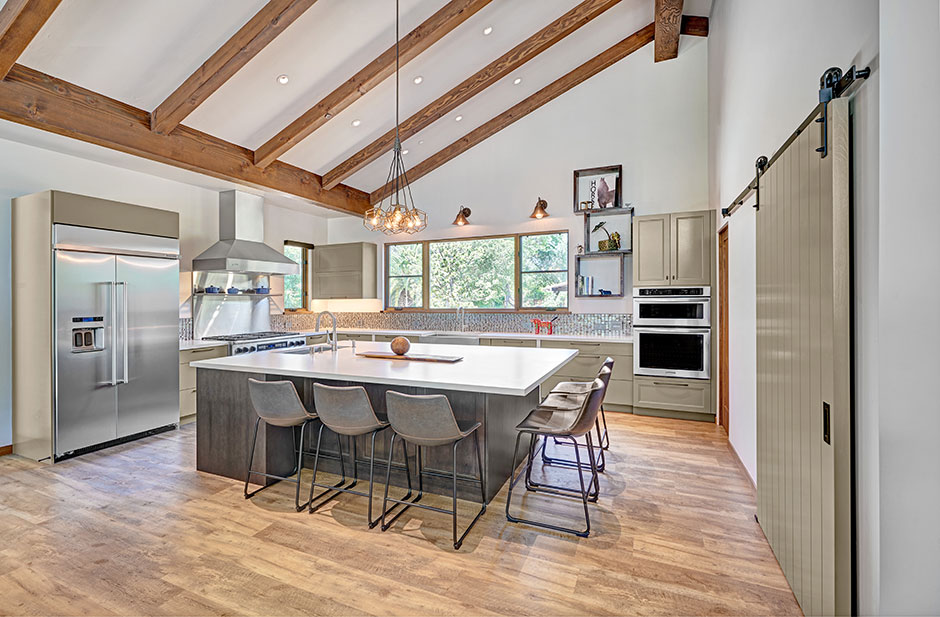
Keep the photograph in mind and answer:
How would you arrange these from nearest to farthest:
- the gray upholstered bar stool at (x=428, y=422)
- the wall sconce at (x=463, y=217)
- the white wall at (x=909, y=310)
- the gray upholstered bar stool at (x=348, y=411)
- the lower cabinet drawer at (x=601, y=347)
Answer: the white wall at (x=909, y=310), the gray upholstered bar stool at (x=428, y=422), the gray upholstered bar stool at (x=348, y=411), the lower cabinet drawer at (x=601, y=347), the wall sconce at (x=463, y=217)

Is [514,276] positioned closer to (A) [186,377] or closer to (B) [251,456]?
(A) [186,377]

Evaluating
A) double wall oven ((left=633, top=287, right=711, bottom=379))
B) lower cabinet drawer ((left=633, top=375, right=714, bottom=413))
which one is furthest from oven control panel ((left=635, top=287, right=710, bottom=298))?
lower cabinet drawer ((left=633, top=375, right=714, bottom=413))

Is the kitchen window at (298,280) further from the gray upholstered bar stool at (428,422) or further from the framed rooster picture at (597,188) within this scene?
the gray upholstered bar stool at (428,422)

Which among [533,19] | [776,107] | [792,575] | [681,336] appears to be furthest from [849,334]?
[533,19]

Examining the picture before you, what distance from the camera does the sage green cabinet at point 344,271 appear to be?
284 inches

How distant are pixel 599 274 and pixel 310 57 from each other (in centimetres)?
401

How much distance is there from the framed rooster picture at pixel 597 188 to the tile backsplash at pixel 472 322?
139 centimetres

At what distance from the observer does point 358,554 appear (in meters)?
2.40

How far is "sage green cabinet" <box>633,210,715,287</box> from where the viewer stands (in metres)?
5.00

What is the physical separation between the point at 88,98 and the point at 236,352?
275 cm

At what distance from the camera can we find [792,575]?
2057 mm

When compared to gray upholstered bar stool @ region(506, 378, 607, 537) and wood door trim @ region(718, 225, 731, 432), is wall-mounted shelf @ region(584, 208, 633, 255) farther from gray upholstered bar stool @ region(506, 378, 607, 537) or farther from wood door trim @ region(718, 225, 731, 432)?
gray upholstered bar stool @ region(506, 378, 607, 537)

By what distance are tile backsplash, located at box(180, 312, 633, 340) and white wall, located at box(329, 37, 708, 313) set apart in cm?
17

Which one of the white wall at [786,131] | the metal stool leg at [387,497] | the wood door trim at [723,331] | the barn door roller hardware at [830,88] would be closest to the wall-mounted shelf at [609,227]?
the white wall at [786,131]
